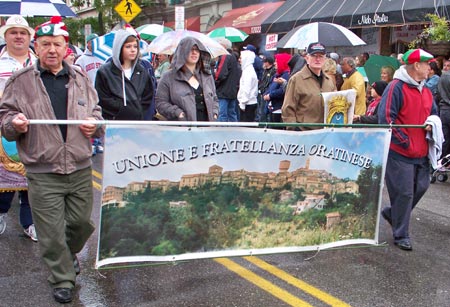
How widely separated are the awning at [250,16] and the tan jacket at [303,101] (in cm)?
1581

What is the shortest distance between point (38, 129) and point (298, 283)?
2.30 meters

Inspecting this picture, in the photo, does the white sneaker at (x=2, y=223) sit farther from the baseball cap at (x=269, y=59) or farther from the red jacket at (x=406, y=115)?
the baseball cap at (x=269, y=59)

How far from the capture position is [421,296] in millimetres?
4676

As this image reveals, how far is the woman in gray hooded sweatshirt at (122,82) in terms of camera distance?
6.19m

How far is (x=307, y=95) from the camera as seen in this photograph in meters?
6.32

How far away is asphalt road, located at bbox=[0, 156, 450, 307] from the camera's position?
176 inches

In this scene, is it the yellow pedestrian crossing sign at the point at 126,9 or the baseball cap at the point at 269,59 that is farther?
the yellow pedestrian crossing sign at the point at 126,9

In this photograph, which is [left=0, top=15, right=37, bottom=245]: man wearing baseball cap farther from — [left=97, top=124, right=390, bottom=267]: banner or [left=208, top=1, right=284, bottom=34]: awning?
[left=208, top=1, right=284, bottom=34]: awning

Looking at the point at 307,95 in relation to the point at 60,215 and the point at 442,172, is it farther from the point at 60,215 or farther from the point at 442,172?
the point at 442,172

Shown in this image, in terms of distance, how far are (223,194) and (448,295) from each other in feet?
6.26

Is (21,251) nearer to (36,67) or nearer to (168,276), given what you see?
(168,276)

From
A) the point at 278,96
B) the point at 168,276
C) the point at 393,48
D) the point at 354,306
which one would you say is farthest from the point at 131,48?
the point at 393,48

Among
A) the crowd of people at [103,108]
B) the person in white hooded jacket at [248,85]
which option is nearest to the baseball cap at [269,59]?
the person in white hooded jacket at [248,85]

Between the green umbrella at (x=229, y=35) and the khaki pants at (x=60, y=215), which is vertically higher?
the green umbrella at (x=229, y=35)
